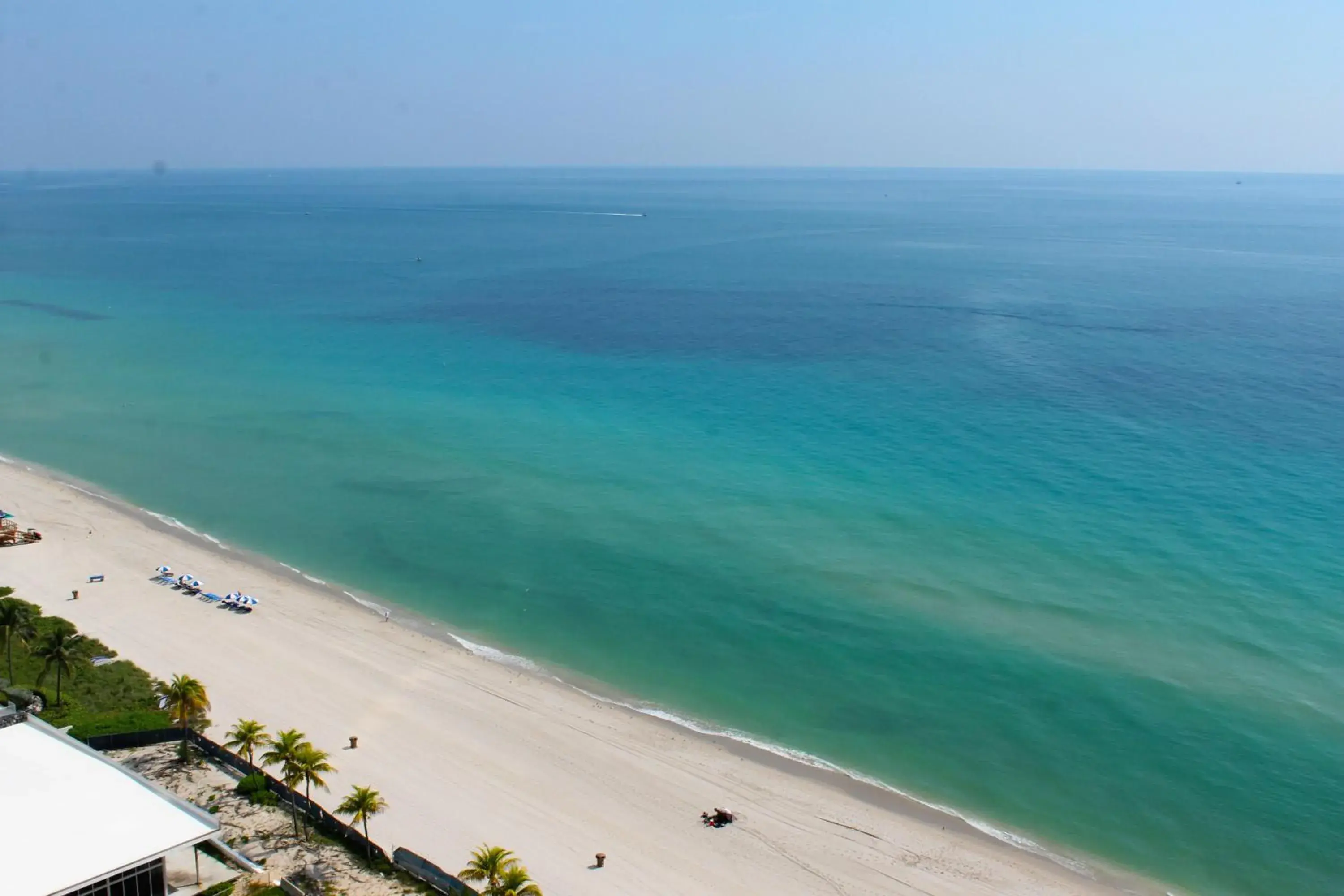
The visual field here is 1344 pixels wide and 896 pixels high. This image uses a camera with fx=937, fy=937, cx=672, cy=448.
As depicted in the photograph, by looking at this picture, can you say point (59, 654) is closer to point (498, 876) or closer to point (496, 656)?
point (496, 656)

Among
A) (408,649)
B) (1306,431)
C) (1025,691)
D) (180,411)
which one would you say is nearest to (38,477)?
(180,411)

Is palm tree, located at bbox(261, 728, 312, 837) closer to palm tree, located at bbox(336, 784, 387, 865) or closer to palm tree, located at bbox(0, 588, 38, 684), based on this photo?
palm tree, located at bbox(336, 784, 387, 865)

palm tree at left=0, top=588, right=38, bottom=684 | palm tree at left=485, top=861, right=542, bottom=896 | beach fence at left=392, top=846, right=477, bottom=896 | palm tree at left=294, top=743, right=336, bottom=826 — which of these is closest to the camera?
palm tree at left=485, top=861, right=542, bottom=896

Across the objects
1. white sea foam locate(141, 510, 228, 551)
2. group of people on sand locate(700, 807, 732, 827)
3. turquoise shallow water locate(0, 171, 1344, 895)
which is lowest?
group of people on sand locate(700, 807, 732, 827)

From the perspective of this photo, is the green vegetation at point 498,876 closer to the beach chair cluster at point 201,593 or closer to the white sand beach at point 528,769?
the white sand beach at point 528,769

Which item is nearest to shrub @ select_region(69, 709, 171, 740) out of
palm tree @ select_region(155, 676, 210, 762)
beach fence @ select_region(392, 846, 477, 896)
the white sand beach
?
palm tree @ select_region(155, 676, 210, 762)

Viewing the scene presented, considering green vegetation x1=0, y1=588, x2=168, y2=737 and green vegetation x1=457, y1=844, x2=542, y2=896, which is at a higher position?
green vegetation x1=457, y1=844, x2=542, y2=896

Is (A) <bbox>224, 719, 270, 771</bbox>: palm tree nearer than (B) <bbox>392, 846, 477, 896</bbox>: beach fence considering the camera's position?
No

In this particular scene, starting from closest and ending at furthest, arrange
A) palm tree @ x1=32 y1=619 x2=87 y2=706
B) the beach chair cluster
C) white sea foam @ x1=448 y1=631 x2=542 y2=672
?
1. palm tree @ x1=32 y1=619 x2=87 y2=706
2. white sea foam @ x1=448 y1=631 x2=542 y2=672
3. the beach chair cluster
